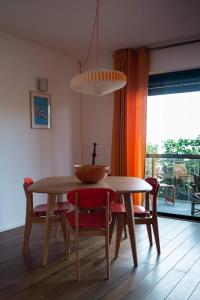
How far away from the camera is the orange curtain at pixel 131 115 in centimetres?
432

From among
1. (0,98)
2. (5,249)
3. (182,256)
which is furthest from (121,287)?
(0,98)

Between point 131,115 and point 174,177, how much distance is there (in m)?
1.20

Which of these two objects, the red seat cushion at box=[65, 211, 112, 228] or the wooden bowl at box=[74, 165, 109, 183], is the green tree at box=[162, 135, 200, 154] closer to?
the wooden bowl at box=[74, 165, 109, 183]

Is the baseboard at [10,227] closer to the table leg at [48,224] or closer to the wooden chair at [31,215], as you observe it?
the wooden chair at [31,215]

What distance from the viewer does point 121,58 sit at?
4438 mm

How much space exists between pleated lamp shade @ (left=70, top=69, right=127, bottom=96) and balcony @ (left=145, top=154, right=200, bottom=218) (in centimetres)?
197

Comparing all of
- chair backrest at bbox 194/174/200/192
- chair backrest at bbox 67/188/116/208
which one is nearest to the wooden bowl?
chair backrest at bbox 67/188/116/208

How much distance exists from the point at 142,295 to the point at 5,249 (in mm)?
1660

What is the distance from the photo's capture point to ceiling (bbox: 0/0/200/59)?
9.86ft

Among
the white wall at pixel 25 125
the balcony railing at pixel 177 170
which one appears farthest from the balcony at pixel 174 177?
the white wall at pixel 25 125

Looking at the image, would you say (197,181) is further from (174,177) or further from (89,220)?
(89,220)

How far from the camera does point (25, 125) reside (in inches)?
160

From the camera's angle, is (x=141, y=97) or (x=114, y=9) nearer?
(x=114, y=9)

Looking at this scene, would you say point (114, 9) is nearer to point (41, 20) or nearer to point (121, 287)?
point (41, 20)
